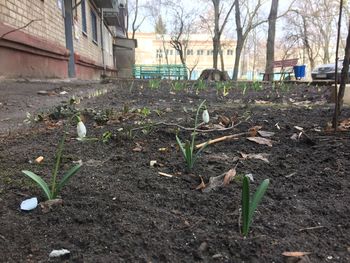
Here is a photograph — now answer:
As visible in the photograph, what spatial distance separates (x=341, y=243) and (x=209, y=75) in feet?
55.1

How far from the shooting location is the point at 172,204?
1244mm

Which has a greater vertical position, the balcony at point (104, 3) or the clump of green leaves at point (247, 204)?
the balcony at point (104, 3)

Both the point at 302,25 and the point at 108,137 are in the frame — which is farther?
the point at 302,25

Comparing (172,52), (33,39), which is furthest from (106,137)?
(172,52)

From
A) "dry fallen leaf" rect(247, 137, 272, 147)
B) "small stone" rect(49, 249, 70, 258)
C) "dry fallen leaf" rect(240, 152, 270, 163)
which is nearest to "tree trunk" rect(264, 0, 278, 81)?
"dry fallen leaf" rect(247, 137, 272, 147)

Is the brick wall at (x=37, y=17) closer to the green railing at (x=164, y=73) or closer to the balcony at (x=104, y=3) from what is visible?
the balcony at (x=104, y=3)

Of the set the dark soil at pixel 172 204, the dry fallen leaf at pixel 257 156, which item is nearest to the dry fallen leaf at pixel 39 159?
the dark soil at pixel 172 204

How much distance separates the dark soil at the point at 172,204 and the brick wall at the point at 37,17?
379cm

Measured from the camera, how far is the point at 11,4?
5262 millimetres

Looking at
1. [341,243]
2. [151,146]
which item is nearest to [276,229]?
[341,243]

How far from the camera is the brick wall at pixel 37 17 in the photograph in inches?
203

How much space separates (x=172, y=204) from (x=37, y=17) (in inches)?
258

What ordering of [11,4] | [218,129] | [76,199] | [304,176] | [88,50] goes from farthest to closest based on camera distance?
[88,50] → [11,4] → [218,129] → [304,176] → [76,199]

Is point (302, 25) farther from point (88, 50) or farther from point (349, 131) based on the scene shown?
point (349, 131)
